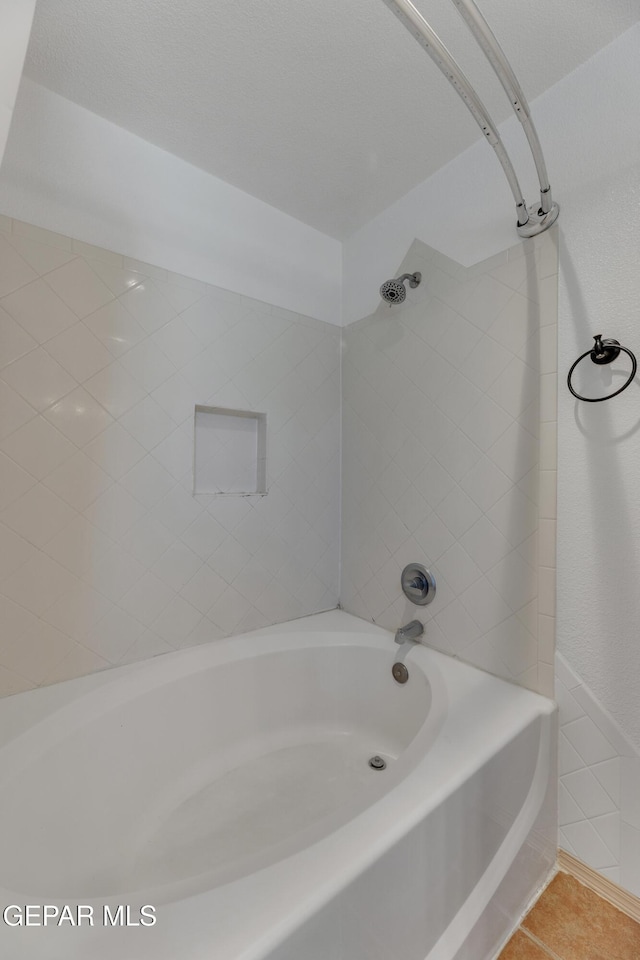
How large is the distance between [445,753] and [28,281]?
5.43 feet

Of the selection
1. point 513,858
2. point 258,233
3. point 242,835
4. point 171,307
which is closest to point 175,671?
point 242,835

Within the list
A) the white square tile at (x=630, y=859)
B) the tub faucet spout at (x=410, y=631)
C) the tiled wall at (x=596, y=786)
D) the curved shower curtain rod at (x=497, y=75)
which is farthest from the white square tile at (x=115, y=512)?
the white square tile at (x=630, y=859)

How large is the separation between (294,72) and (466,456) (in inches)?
49.5

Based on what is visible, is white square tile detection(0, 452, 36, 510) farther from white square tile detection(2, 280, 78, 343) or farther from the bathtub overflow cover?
the bathtub overflow cover

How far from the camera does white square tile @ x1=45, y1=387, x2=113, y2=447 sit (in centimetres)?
118

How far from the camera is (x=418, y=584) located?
57.6 inches

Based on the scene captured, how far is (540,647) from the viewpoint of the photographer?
115 centimetres

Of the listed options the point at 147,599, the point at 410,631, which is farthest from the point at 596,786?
the point at 147,599

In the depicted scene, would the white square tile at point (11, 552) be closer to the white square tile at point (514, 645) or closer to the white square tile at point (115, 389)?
the white square tile at point (115, 389)

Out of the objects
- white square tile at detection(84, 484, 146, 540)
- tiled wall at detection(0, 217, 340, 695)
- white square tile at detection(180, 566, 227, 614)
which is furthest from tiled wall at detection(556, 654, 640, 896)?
white square tile at detection(84, 484, 146, 540)

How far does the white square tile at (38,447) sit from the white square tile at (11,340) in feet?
0.58

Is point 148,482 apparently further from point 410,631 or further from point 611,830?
point 611,830

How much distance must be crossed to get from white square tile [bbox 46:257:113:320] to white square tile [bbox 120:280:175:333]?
0.07 meters

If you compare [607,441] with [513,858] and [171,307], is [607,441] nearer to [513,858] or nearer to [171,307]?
[513,858]
